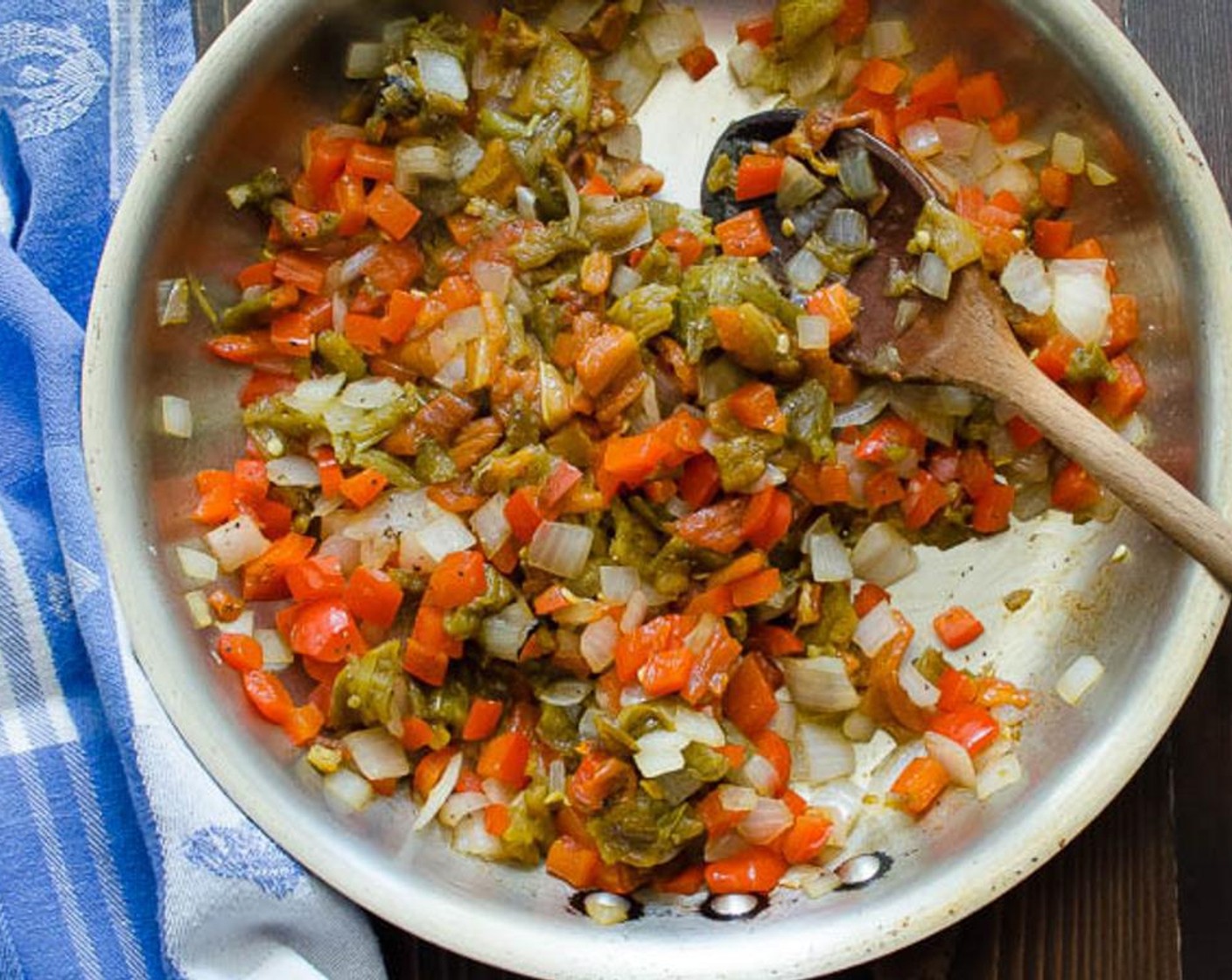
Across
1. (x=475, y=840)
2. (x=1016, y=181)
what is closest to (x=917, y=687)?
(x=475, y=840)

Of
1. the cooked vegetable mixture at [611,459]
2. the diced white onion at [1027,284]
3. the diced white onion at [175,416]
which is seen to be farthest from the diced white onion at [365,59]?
the diced white onion at [1027,284]

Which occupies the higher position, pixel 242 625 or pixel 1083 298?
pixel 1083 298

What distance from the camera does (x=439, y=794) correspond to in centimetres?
268

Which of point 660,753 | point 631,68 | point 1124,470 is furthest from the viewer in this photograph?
point 631,68

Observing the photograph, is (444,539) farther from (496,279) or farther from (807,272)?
(807,272)

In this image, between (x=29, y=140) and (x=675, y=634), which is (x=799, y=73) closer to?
(x=675, y=634)

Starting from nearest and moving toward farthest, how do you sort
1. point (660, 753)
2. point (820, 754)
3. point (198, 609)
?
1. point (660, 753)
2. point (198, 609)
3. point (820, 754)

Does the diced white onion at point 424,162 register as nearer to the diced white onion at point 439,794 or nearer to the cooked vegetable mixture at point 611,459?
the cooked vegetable mixture at point 611,459

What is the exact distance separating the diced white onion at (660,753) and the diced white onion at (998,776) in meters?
0.53

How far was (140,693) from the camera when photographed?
2691 mm

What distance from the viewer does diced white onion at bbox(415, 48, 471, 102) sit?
8.89 ft

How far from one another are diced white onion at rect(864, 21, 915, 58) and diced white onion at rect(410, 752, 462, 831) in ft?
4.84

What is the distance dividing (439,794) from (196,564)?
573mm

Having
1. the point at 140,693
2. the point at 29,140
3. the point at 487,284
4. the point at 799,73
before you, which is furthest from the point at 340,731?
the point at 799,73
